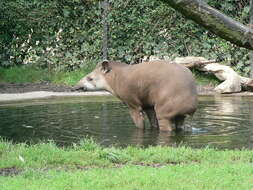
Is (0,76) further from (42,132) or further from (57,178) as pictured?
(57,178)

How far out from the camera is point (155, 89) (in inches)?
462

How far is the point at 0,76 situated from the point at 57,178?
15517 mm

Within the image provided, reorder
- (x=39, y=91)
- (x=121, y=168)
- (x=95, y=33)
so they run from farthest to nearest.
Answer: (x=95, y=33)
(x=39, y=91)
(x=121, y=168)

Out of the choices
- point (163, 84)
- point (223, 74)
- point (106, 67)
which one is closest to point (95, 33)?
point (223, 74)

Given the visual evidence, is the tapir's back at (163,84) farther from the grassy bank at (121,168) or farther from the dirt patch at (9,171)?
the dirt patch at (9,171)

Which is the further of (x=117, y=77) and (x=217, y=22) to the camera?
(x=117, y=77)

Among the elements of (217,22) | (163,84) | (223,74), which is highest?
(217,22)

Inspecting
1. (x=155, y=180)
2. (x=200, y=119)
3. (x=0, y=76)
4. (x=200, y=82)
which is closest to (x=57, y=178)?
(x=155, y=180)

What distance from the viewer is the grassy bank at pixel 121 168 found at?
6754 mm

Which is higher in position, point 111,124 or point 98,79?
point 98,79

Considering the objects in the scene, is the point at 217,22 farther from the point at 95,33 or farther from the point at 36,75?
the point at 36,75

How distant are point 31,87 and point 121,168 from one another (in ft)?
41.6

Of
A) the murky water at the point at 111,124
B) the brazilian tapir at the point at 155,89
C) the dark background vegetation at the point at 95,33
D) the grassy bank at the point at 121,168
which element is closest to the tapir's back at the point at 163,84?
the brazilian tapir at the point at 155,89

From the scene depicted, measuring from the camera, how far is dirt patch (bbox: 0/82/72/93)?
19422 millimetres
